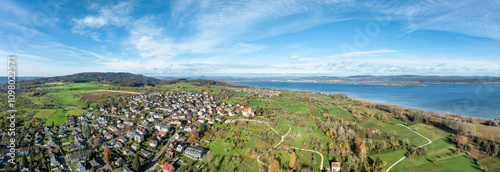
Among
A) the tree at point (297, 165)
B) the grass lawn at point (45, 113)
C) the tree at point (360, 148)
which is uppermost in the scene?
the grass lawn at point (45, 113)

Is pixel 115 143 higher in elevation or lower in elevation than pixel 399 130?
lower

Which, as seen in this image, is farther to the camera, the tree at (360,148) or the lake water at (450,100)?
the lake water at (450,100)

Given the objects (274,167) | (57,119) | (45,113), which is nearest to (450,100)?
(274,167)

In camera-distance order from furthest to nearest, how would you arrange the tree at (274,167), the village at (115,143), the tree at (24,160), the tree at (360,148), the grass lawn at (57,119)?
1. the grass lawn at (57,119)
2. the tree at (360,148)
3. the village at (115,143)
4. the tree at (24,160)
5. the tree at (274,167)

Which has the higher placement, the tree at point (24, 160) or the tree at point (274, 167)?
the tree at point (274, 167)

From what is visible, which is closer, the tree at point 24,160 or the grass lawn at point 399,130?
the tree at point 24,160

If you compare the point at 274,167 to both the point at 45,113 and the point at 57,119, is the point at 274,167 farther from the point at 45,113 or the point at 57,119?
the point at 45,113

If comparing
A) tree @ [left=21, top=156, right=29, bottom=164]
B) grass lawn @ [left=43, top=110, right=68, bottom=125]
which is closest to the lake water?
tree @ [left=21, top=156, right=29, bottom=164]

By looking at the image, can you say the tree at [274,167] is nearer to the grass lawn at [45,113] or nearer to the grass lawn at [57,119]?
the grass lawn at [57,119]

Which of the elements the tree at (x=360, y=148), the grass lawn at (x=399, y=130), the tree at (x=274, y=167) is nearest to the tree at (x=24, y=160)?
the tree at (x=274, y=167)

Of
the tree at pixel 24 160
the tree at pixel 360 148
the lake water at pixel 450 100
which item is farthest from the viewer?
the lake water at pixel 450 100

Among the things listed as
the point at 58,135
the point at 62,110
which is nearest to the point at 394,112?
the point at 58,135

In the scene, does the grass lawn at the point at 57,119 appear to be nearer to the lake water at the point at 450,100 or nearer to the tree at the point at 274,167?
the tree at the point at 274,167

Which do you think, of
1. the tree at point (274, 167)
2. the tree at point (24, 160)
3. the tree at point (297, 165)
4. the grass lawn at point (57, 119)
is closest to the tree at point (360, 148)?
the tree at point (297, 165)
